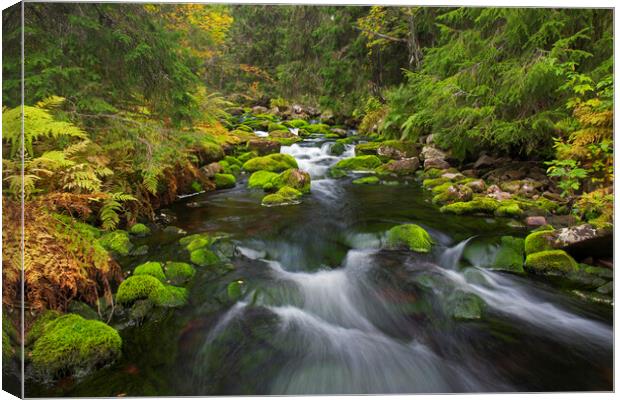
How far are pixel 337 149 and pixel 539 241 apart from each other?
629cm

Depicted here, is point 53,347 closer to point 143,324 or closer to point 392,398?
point 143,324

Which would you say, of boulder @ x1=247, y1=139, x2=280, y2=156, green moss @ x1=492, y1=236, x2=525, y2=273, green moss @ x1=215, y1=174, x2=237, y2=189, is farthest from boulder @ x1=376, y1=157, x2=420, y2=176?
green moss @ x1=492, y1=236, x2=525, y2=273

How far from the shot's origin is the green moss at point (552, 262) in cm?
332

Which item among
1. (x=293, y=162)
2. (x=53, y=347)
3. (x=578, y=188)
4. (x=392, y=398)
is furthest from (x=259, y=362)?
(x=293, y=162)

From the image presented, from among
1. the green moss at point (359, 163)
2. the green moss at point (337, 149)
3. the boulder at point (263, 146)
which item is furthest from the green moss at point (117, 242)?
the green moss at point (337, 149)

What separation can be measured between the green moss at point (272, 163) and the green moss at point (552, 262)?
5.00 m

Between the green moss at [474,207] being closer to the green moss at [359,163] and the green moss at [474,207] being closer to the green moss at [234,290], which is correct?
the green moss at [359,163]

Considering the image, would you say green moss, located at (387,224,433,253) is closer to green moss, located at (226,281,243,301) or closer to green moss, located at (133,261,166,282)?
green moss, located at (226,281,243,301)

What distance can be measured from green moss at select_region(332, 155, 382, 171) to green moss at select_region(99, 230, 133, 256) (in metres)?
5.11

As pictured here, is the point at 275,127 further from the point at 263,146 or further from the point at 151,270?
the point at 151,270

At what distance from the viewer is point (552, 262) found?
3.36 meters

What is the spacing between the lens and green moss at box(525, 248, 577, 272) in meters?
3.32

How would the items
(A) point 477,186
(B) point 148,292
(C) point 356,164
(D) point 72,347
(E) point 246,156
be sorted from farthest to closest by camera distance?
(C) point 356,164 < (E) point 246,156 < (A) point 477,186 < (B) point 148,292 < (D) point 72,347

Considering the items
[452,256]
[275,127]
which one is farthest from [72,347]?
[275,127]
